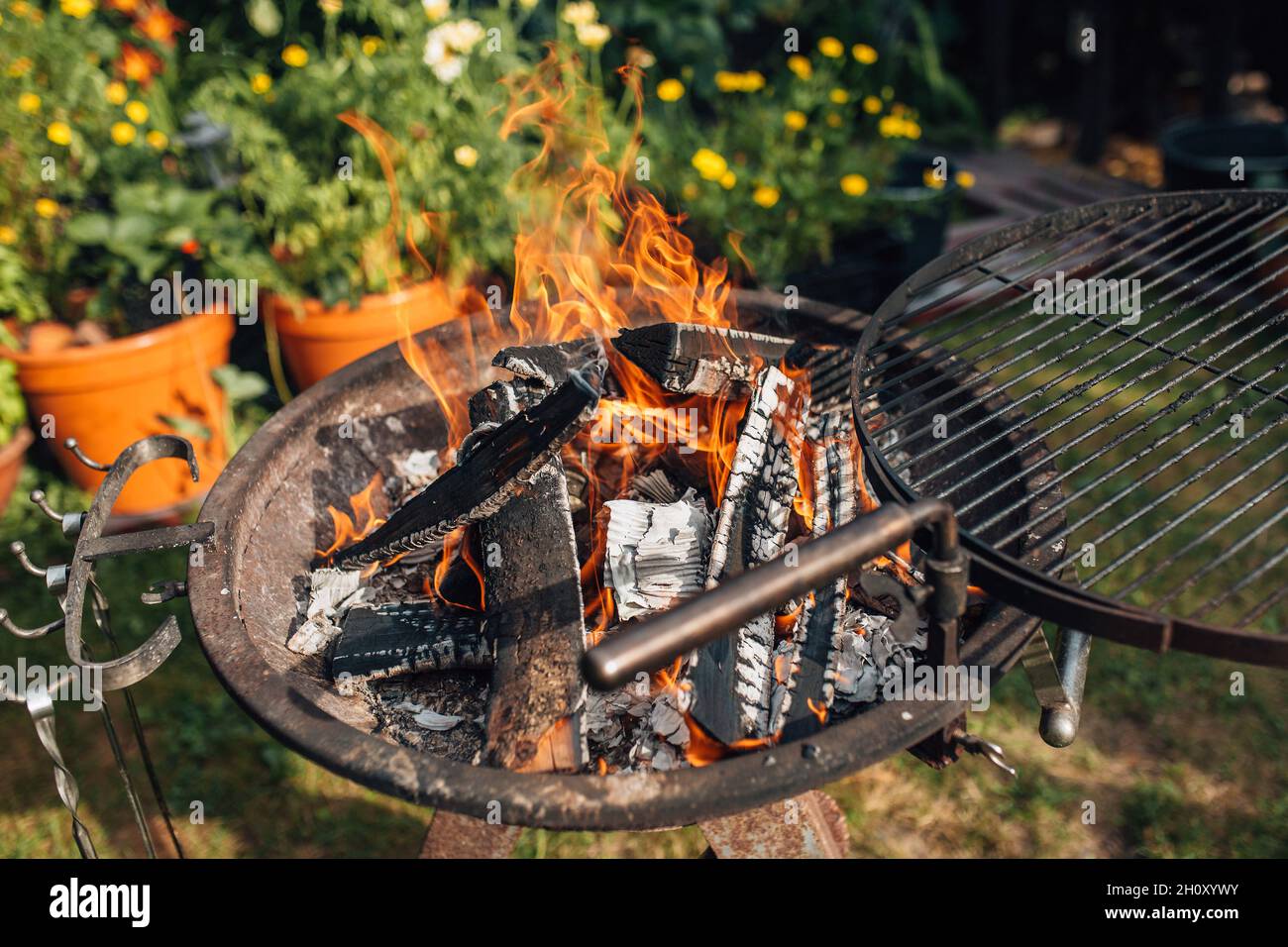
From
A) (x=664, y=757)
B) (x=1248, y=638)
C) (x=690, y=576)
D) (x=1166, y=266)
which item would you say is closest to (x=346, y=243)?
(x=690, y=576)

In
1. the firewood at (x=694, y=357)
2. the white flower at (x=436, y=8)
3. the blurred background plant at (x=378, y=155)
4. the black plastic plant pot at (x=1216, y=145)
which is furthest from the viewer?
the black plastic plant pot at (x=1216, y=145)

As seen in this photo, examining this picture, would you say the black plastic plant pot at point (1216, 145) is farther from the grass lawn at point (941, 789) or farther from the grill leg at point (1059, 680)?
the grill leg at point (1059, 680)

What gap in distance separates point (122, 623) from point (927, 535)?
341 cm

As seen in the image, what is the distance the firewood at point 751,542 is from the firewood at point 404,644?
0.52 m

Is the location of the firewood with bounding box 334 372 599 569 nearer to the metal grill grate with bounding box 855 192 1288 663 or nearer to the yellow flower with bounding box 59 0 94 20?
the metal grill grate with bounding box 855 192 1288 663

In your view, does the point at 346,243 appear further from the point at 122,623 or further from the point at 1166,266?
the point at 1166,266

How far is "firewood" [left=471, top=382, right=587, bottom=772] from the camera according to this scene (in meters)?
1.84

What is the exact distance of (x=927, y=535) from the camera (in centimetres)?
154

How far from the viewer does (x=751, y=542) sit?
2207mm

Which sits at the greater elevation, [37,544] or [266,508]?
[266,508]

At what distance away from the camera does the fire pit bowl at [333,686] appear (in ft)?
5.16

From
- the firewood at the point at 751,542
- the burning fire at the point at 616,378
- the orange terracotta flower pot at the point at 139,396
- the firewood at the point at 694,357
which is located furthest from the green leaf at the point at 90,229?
the firewood at the point at 751,542

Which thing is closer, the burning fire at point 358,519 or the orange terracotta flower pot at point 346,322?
the burning fire at point 358,519

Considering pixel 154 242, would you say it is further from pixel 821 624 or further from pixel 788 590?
pixel 788 590
